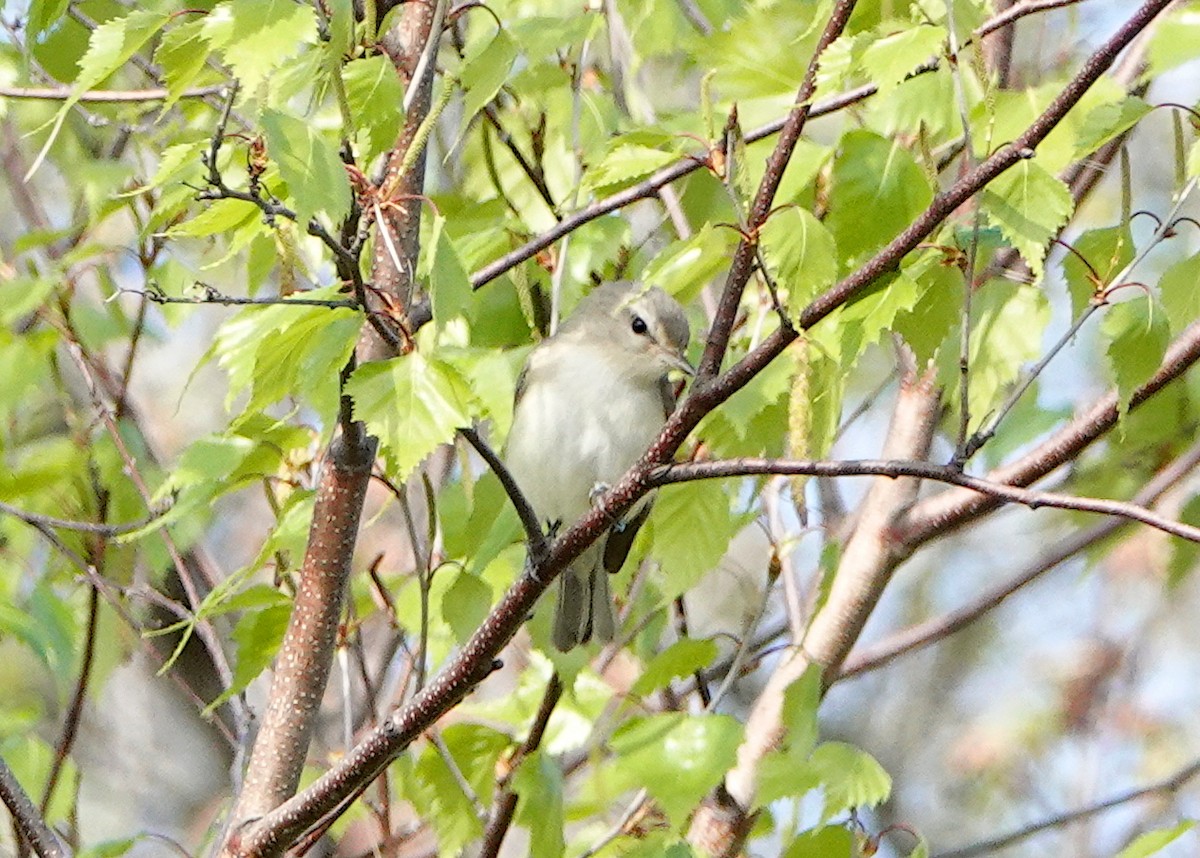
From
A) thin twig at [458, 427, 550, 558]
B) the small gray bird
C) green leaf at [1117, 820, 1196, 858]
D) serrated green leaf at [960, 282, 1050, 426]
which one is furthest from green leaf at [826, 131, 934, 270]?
the small gray bird

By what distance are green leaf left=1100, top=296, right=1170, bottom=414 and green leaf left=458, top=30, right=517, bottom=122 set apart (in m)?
0.78

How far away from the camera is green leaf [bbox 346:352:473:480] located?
1479 millimetres

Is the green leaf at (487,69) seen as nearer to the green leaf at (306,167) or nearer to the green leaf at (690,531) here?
the green leaf at (306,167)

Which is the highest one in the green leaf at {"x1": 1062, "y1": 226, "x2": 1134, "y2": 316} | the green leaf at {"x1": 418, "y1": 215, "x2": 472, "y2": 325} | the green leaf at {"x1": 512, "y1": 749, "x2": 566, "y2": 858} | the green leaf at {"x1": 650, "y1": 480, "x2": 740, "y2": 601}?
the green leaf at {"x1": 418, "y1": 215, "x2": 472, "y2": 325}

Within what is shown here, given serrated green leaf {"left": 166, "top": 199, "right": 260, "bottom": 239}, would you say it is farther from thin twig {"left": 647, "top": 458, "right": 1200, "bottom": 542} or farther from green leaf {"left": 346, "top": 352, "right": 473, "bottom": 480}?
thin twig {"left": 647, "top": 458, "right": 1200, "bottom": 542}

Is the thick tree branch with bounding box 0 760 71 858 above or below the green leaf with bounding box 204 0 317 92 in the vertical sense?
below

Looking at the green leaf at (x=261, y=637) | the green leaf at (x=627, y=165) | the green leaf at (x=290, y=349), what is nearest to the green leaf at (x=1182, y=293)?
the green leaf at (x=627, y=165)

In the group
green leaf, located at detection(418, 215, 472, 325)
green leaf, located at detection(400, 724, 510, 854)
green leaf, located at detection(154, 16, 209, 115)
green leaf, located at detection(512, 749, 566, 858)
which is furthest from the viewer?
green leaf, located at detection(400, 724, 510, 854)

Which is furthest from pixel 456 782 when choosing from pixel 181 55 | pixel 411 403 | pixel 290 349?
pixel 181 55

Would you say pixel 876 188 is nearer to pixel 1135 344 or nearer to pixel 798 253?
pixel 798 253

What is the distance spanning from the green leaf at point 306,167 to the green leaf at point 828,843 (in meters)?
1.16

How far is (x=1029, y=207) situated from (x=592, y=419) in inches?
62.0

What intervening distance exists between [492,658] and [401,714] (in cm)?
14

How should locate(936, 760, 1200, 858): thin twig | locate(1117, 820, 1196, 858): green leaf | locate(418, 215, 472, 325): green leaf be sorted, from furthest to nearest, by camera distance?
locate(936, 760, 1200, 858): thin twig → locate(1117, 820, 1196, 858): green leaf → locate(418, 215, 472, 325): green leaf
